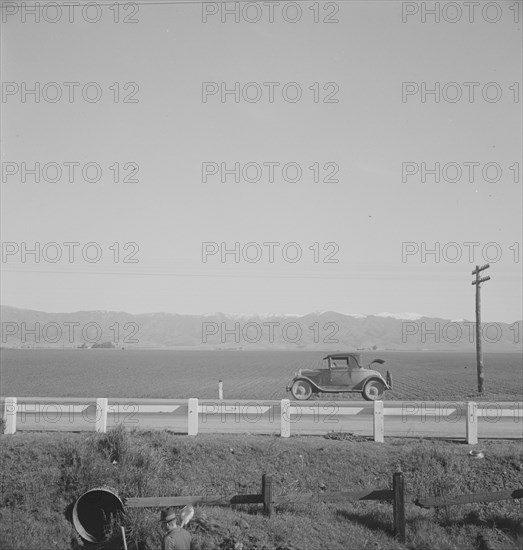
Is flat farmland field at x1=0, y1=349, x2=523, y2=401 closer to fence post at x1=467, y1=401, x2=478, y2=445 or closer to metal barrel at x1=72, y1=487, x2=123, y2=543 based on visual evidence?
fence post at x1=467, y1=401, x2=478, y2=445

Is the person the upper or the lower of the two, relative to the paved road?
lower

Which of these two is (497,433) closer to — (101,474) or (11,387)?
(101,474)

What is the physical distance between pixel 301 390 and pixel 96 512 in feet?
45.6

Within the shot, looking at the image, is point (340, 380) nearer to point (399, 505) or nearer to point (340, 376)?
point (340, 376)

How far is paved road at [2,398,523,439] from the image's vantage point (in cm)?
1544

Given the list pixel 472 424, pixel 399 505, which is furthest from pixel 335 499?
pixel 472 424

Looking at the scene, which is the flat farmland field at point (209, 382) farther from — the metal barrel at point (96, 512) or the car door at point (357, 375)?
the metal barrel at point (96, 512)

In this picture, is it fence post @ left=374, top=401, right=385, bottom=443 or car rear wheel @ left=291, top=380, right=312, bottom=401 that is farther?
car rear wheel @ left=291, top=380, right=312, bottom=401

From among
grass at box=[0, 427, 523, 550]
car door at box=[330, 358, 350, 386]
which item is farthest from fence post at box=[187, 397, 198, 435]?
car door at box=[330, 358, 350, 386]

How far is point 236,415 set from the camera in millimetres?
16141

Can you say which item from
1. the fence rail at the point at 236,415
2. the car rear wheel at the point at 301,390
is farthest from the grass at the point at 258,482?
the car rear wheel at the point at 301,390

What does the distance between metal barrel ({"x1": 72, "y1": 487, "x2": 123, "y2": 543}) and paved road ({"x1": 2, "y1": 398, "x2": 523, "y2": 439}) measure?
4595 mm

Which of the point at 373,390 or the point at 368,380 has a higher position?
the point at 368,380

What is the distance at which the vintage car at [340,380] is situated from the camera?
23828 mm
